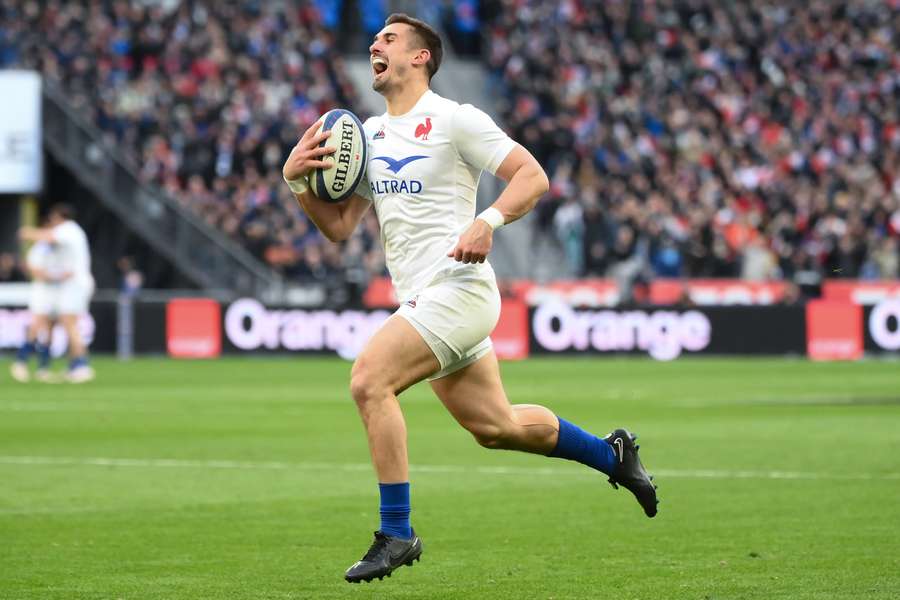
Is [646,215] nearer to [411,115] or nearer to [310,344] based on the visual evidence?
[310,344]

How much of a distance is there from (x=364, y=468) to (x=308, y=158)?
17.2 ft

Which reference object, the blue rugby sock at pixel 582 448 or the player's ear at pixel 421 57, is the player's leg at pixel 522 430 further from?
the player's ear at pixel 421 57

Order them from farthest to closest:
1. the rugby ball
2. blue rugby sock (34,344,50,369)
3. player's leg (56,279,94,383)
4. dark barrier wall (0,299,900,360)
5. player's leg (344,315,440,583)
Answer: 1. dark barrier wall (0,299,900,360)
2. blue rugby sock (34,344,50,369)
3. player's leg (56,279,94,383)
4. the rugby ball
5. player's leg (344,315,440,583)

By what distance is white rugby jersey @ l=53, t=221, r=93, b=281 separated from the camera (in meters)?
24.6

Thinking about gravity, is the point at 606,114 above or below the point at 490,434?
above

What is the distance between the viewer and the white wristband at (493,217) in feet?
25.7

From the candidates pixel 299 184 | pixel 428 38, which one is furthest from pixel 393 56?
pixel 299 184

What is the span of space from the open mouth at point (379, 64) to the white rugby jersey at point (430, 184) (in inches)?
9.7

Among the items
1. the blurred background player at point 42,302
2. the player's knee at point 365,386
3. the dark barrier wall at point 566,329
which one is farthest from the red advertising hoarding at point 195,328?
the player's knee at point 365,386

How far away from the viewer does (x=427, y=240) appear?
8.19 m

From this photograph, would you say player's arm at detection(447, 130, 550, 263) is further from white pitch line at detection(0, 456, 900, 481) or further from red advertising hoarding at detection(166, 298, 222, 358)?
red advertising hoarding at detection(166, 298, 222, 358)

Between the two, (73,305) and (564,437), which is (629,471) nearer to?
(564,437)

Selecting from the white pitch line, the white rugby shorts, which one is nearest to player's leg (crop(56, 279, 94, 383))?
the white pitch line

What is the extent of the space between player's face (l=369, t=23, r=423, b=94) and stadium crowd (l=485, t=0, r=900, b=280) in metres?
26.9
